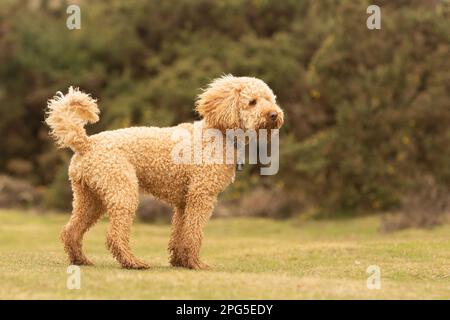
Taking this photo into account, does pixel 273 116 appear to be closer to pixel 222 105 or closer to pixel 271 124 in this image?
pixel 271 124

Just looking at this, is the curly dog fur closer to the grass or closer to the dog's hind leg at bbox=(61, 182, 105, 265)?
the dog's hind leg at bbox=(61, 182, 105, 265)

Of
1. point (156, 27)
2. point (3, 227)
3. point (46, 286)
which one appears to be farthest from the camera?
point (156, 27)

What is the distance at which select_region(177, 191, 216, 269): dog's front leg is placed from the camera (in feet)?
35.9

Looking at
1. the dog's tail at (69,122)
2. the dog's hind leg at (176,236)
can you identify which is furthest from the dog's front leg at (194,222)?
the dog's tail at (69,122)

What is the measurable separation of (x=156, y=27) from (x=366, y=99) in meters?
11.6

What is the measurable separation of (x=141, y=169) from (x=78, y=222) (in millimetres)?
1104

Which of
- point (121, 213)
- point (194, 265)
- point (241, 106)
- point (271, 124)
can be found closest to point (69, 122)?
point (121, 213)

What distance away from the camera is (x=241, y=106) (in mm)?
10969

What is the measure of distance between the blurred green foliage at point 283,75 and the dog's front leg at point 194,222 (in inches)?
538

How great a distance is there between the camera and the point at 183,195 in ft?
36.6

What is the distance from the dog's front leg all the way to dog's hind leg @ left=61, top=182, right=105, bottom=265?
1192mm

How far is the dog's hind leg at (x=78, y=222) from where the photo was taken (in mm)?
11039

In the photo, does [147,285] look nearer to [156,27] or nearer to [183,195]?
[183,195]
